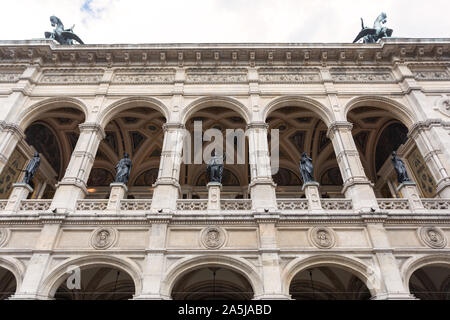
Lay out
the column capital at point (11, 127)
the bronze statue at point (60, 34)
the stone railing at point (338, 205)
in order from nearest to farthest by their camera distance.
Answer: the stone railing at point (338, 205)
the column capital at point (11, 127)
the bronze statue at point (60, 34)

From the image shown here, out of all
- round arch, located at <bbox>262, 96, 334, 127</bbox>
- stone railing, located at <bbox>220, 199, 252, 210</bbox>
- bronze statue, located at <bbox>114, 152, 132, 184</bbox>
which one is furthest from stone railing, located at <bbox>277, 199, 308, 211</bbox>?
bronze statue, located at <bbox>114, 152, 132, 184</bbox>

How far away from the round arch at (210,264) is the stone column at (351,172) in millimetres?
4043

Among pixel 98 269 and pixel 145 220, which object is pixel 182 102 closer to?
pixel 145 220

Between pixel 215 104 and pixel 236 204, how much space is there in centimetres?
469

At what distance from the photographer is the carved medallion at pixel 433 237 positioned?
8500 millimetres

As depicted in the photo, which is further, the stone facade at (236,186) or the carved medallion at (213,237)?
the carved medallion at (213,237)

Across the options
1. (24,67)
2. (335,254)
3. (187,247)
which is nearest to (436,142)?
(335,254)

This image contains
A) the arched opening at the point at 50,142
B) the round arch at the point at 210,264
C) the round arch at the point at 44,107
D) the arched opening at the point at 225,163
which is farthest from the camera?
the arched opening at the point at 225,163

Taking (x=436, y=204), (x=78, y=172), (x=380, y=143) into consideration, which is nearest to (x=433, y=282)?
(x=436, y=204)

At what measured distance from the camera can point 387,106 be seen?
12.2 metres

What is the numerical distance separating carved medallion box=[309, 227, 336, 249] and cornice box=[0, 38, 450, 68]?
314 inches

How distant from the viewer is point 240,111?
39.2 feet

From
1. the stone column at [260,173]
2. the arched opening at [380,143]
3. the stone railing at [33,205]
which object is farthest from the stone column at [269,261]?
the arched opening at [380,143]

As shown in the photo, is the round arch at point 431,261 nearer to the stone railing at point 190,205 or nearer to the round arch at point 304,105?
the round arch at point 304,105
